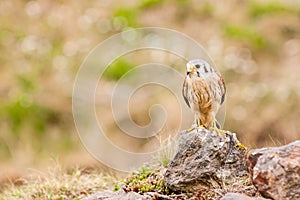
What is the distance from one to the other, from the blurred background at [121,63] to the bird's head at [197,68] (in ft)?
15.9

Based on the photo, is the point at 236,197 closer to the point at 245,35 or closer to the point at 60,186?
the point at 60,186

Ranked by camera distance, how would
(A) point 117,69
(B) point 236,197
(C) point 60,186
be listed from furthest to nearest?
(A) point 117,69, (C) point 60,186, (B) point 236,197

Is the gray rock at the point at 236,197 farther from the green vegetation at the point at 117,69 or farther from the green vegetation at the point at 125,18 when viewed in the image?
the green vegetation at the point at 125,18

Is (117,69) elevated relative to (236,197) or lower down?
elevated

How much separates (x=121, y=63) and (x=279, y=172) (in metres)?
7.84

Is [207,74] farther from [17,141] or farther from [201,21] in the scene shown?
[201,21]

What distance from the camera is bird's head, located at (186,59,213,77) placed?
4.34 meters

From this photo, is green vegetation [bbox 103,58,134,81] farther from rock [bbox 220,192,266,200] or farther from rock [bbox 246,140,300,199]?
rock [bbox 246,140,300,199]

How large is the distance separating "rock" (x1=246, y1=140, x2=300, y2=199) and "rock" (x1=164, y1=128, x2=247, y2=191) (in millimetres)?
548

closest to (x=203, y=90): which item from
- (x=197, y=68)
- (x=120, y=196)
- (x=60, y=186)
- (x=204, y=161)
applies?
(x=197, y=68)

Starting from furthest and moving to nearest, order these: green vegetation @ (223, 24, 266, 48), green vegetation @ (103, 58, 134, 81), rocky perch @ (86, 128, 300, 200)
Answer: green vegetation @ (223, 24, 266, 48), green vegetation @ (103, 58, 134, 81), rocky perch @ (86, 128, 300, 200)

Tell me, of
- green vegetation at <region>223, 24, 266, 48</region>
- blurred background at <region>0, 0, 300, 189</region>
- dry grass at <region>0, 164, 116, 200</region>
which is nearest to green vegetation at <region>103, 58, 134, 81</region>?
blurred background at <region>0, 0, 300, 189</region>

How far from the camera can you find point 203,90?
448 cm

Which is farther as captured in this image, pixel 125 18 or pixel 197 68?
pixel 125 18
